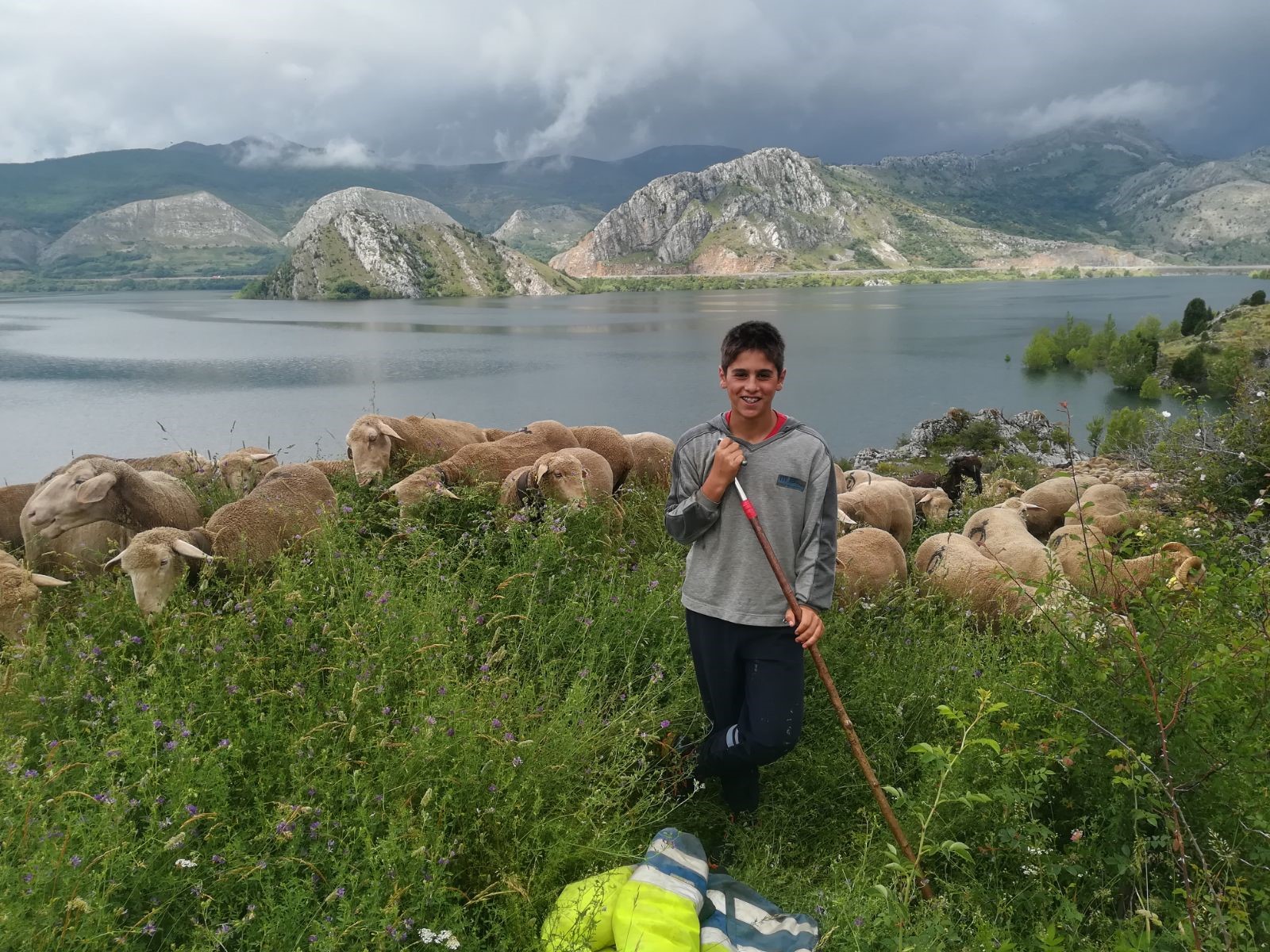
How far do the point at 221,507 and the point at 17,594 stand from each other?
71.4 inches

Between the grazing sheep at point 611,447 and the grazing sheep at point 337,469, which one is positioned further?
the grazing sheep at point 611,447

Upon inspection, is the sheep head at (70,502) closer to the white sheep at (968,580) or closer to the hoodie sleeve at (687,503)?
the hoodie sleeve at (687,503)

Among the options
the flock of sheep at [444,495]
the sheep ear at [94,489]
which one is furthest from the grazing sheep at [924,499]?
the sheep ear at [94,489]

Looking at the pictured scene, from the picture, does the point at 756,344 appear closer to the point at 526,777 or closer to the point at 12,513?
the point at 526,777

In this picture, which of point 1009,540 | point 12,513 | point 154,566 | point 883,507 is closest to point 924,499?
point 883,507

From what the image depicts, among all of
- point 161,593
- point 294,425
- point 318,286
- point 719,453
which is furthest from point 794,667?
point 318,286

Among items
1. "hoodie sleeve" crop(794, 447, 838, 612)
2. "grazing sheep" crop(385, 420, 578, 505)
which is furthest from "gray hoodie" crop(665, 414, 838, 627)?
"grazing sheep" crop(385, 420, 578, 505)

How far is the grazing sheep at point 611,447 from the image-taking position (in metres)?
10.5

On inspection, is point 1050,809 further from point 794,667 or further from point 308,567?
point 308,567

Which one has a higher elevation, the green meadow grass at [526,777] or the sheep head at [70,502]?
the sheep head at [70,502]

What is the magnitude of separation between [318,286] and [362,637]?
170 m

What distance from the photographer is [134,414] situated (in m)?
34.4

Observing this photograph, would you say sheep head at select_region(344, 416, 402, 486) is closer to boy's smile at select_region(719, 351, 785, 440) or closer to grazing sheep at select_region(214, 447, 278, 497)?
grazing sheep at select_region(214, 447, 278, 497)

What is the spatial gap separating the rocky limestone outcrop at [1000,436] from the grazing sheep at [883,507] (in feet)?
69.9
